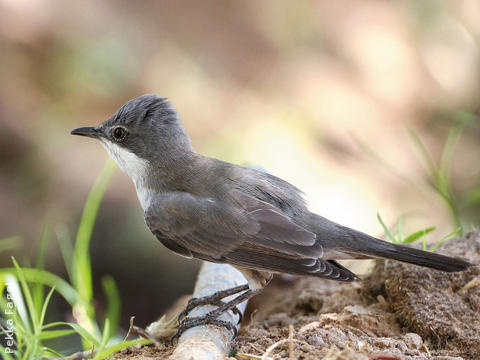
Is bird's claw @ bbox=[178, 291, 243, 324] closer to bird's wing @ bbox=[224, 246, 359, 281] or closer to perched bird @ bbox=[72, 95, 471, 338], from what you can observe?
perched bird @ bbox=[72, 95, 471, 338]

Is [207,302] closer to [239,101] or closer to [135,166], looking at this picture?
[135,166]

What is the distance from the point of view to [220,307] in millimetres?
3895

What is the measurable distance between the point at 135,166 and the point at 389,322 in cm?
216

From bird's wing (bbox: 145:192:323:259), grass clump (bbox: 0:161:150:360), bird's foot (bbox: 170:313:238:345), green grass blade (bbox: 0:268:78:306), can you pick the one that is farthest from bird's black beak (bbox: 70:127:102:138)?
bird's foot (bbox: 170:313:238:345)

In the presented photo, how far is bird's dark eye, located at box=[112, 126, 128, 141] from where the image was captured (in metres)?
4.56

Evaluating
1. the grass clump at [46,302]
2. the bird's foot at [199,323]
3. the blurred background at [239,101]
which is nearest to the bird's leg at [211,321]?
the bird's foot at [199,323]

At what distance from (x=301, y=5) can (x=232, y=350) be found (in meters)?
7.74

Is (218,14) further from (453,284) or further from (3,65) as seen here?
(453,284)

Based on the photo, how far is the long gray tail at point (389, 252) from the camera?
3.55 m

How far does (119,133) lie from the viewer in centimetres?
459

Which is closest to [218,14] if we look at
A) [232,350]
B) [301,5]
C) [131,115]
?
[301,5]

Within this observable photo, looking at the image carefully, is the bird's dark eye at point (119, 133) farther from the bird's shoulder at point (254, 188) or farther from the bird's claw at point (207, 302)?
the bird's claw at point (207, 302)

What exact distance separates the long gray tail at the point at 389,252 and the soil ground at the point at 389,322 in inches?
12.5

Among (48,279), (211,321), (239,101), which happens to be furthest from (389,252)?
(239,101)
